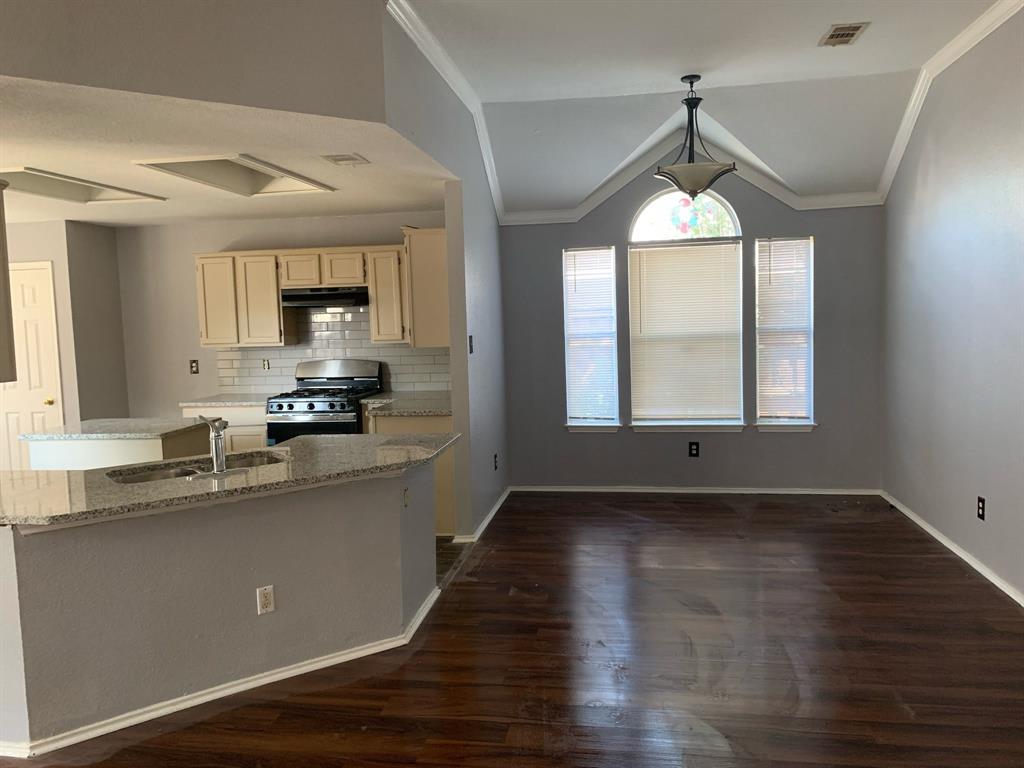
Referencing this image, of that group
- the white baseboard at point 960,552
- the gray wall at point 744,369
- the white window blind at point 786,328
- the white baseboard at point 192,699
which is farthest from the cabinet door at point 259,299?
the white baseboard at point 960,552

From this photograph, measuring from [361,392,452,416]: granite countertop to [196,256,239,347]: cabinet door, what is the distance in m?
1.36

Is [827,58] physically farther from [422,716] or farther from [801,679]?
[422,716]

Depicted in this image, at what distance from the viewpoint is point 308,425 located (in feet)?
17.2

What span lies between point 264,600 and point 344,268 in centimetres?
314

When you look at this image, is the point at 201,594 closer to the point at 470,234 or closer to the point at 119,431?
the point at 119,431

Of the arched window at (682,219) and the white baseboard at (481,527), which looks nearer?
the white baseboard at (481,527)

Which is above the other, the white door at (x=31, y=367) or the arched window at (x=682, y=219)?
the arched window at (x=682, y=219)

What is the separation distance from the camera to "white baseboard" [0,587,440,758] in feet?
8.05

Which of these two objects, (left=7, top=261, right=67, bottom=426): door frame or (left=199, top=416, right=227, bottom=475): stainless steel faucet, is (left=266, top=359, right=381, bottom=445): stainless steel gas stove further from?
(left=199, top=416, right=227, bottom=475): stainless steel faucet

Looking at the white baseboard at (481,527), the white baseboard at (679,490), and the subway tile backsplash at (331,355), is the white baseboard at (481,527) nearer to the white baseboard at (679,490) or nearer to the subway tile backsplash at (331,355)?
the white baseboard at (679,490)

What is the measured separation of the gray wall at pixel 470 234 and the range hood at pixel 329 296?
982 millimetres

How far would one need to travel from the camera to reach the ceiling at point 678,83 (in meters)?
3.55

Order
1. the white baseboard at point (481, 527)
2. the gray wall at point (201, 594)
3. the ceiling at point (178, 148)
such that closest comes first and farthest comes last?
the gray wall at point (201, 594)
the ceiling at point (178, 148)
the white baseboard at point (481, 527)

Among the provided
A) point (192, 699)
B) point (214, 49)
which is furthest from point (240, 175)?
point (192, 699)
